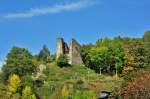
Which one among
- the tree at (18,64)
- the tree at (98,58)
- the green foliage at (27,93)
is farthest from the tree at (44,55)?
the green foliage at (27,93)

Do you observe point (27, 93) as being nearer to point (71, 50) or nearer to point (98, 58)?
point (98, 58)

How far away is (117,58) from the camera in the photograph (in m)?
116

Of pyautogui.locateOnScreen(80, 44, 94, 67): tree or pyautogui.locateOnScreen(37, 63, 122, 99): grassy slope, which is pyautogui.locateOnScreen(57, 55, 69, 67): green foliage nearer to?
pyautogui.locateOnScreen(37, 63, 122, 99): grassy slope

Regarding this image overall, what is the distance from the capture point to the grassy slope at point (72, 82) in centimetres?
9594

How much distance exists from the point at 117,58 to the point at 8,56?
1803 cm

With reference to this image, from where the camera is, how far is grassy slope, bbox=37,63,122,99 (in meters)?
95.9

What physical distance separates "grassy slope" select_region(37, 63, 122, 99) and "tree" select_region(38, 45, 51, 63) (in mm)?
14055

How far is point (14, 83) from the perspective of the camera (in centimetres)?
9731

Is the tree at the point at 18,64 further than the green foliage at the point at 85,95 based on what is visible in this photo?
Yes

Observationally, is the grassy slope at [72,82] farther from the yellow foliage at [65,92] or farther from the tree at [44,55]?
→ the tree at [44,55]

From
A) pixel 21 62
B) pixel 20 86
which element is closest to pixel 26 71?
pixel 21 62

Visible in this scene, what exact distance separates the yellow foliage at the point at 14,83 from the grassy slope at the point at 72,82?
334 cm

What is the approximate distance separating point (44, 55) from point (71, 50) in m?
11.9

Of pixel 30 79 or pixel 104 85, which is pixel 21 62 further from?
pixel 104 85
